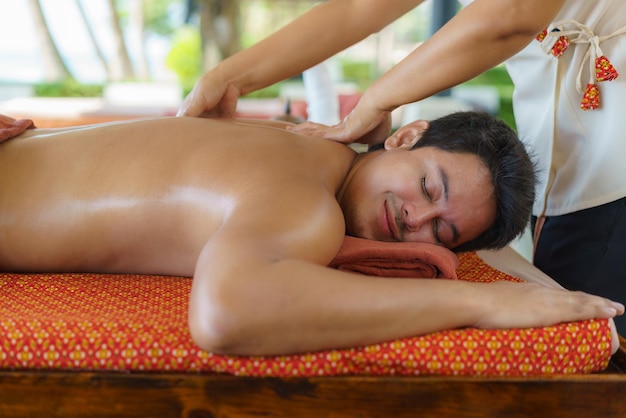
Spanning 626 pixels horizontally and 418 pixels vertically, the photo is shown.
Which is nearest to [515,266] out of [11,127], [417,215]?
[417,215]

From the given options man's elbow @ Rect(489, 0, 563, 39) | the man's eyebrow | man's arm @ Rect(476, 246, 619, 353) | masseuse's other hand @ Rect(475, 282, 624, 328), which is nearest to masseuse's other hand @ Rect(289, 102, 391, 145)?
the man's eyebrow

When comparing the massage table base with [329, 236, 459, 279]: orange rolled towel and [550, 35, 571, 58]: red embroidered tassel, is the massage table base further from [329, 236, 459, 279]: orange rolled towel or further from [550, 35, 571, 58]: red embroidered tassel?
[550, 35, 571, 58]: red embroidered tassel

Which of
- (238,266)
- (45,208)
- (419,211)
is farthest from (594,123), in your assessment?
(45,208)

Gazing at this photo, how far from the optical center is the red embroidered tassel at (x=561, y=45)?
194 cm

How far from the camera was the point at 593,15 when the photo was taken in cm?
191

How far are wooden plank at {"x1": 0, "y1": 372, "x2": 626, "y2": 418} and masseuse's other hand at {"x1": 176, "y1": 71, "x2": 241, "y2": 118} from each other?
3.28 ft

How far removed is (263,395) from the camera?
3.91ft

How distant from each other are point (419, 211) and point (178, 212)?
0.55 meters

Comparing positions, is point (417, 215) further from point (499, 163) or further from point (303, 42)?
point (303, 42)

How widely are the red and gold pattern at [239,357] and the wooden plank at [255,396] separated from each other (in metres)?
0.03

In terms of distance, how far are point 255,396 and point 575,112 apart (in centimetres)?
131

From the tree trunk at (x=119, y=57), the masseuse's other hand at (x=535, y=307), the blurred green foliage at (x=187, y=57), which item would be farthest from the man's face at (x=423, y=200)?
the tree trunk at (x=119, y=57)

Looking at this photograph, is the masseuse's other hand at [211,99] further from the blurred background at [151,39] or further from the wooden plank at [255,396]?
the blurred background at [151,39]

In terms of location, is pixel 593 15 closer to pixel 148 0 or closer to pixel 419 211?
pixel 419 211
